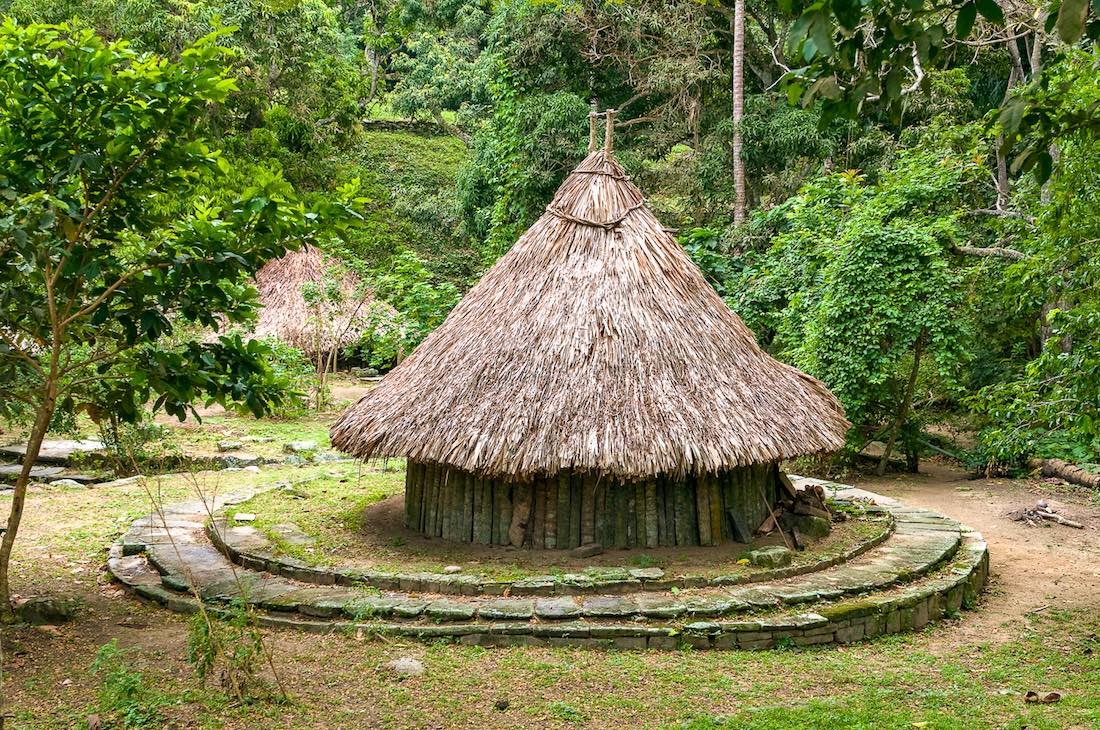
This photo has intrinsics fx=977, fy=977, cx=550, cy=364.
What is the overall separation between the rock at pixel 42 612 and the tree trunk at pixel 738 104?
13688 mm

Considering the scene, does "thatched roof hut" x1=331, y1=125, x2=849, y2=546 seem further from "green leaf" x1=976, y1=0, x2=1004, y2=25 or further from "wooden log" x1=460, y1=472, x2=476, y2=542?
"green leaf" x1=976, y1=0, x2=1004, y2=25

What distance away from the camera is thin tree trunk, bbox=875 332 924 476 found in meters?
13.1

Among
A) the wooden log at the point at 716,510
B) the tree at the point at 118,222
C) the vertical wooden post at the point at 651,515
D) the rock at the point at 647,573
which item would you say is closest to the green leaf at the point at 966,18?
the tree at the point at 118,222

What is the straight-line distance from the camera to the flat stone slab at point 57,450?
43.4 feet

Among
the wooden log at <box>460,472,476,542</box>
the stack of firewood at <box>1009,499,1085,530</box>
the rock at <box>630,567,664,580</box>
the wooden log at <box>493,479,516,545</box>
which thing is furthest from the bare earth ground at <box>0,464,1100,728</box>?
the stack of firewood at <box>1009,499,1085,530</box>

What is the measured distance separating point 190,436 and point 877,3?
13.6 metres

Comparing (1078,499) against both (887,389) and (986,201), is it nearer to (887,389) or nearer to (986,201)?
(887,389)

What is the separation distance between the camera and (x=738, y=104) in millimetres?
18078

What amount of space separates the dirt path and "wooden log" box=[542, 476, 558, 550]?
3195 millimetres

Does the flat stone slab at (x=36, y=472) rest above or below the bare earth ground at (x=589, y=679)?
above

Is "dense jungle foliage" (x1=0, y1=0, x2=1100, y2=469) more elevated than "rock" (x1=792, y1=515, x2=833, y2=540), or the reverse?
"dense jungle foliage" (x1=0, y1=0, x2=1100, y2=469)

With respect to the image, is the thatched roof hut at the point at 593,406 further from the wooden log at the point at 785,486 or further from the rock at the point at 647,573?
the rock at the point at 647,573

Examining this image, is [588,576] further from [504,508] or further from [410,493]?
[410,493]

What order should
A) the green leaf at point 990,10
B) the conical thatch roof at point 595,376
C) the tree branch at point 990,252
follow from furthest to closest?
the tree branch at point 990,252
the conical thatch roof at point 595,376
the green leaf at point 990,10
